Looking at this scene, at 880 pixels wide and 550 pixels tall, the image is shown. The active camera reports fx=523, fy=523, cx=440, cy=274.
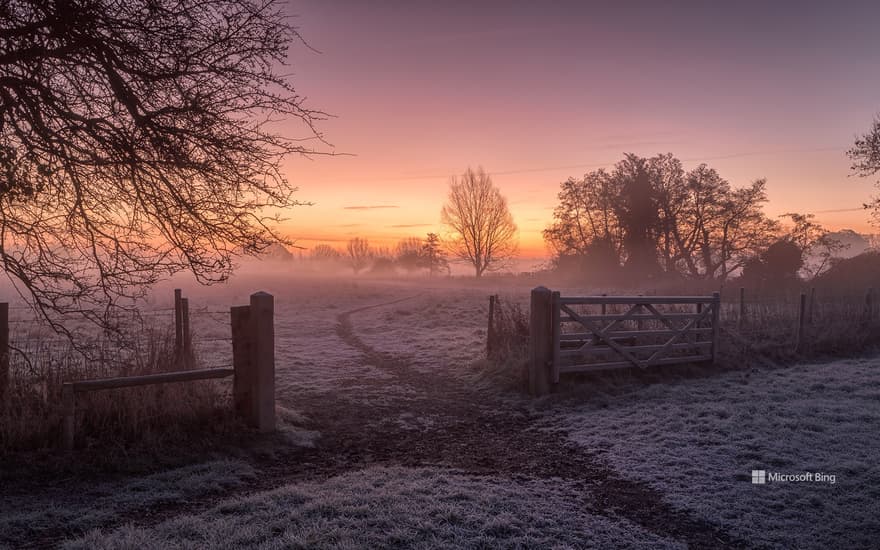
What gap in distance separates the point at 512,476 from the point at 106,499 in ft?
13.8

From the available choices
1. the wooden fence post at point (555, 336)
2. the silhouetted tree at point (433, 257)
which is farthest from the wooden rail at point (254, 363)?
the silhouetted tree at point (433, 257)

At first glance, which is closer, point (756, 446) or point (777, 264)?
point (756, 446)

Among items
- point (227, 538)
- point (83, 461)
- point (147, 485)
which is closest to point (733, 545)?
point (227, 538)

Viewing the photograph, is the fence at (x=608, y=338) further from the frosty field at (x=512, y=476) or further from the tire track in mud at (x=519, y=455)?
the tire track in mud at (x=519, y=455)

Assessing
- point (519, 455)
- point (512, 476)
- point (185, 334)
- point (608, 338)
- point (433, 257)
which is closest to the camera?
point (512, 476)

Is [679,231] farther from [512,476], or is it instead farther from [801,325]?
[512,476]

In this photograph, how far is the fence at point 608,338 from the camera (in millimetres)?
9945

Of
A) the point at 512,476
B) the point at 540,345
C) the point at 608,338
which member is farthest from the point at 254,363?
the point at 608,338

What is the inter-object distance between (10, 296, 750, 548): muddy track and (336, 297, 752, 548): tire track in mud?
0.04 ft

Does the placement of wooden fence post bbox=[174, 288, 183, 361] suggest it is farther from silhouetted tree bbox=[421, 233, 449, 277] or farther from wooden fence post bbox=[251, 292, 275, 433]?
silhouetted tree bbox=[421, 233, 449, 277]

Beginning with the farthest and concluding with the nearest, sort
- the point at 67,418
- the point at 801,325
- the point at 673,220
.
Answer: the point at 673,220
the point at 801,325
the point at 67,418

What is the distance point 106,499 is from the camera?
5094 millimetres

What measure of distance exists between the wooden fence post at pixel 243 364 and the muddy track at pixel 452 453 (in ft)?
3.09

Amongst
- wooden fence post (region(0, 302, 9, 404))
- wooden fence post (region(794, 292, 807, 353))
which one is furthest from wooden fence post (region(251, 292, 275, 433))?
wooden fence post (region(794, 292, 807, 353))
